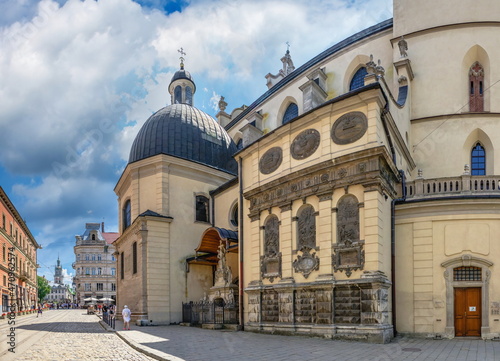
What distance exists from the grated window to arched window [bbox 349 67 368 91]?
42.5 feet

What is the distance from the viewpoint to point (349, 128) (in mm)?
15297

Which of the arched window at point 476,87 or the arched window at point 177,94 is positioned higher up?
the arched window at point 177,94

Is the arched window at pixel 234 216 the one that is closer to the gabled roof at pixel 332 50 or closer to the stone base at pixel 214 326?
the stone base at pixel 214 326

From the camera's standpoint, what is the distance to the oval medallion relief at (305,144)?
54.2 ft

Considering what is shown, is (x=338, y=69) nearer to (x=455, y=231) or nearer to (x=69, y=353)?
(x=455, y=231)

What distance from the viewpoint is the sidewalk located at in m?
10.7

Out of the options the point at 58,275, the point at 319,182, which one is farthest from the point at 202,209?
the point at 58,275

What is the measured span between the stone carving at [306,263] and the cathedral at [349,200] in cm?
6

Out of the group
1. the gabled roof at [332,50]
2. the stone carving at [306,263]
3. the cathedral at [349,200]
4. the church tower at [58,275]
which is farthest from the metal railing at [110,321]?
the church tower at [58,275]

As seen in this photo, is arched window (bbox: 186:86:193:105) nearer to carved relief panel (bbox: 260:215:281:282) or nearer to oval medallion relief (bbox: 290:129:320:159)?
oval medallion relief (bbox: 290:129:320:159)

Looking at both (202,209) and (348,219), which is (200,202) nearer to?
(202,209)

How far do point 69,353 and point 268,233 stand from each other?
9.14 m

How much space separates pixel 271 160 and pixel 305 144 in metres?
2.26

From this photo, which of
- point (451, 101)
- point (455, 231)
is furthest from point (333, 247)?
point (451, 101)
